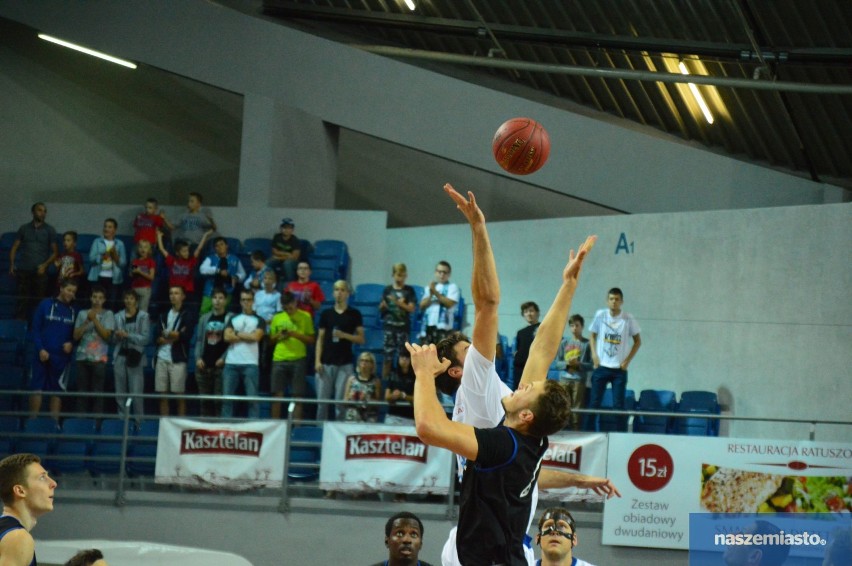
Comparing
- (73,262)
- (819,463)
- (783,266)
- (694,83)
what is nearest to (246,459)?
(73,262)

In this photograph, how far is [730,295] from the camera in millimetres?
13422

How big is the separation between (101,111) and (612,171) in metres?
9.05

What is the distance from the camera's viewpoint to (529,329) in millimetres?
11992

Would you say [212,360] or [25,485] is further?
[212,360]

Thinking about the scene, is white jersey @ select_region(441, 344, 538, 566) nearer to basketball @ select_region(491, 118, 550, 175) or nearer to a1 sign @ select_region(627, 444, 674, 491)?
basketball @ select_region(491, 118, 550, 175)

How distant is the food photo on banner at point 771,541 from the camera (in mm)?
5074

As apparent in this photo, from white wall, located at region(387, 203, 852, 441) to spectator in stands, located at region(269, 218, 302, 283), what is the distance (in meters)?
2.89

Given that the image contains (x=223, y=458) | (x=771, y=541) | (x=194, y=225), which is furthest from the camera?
(x=194, y=225)

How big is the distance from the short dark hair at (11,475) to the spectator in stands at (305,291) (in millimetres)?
7671

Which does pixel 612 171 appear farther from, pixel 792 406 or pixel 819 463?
pixel 819 463

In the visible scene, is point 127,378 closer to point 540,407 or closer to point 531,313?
point 531,313

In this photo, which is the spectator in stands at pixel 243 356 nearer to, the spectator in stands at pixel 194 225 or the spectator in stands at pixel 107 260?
the spectator in stands at pixel 107 260

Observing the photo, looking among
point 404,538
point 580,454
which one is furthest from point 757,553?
point 580,454

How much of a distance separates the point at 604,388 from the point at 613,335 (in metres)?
0.61
